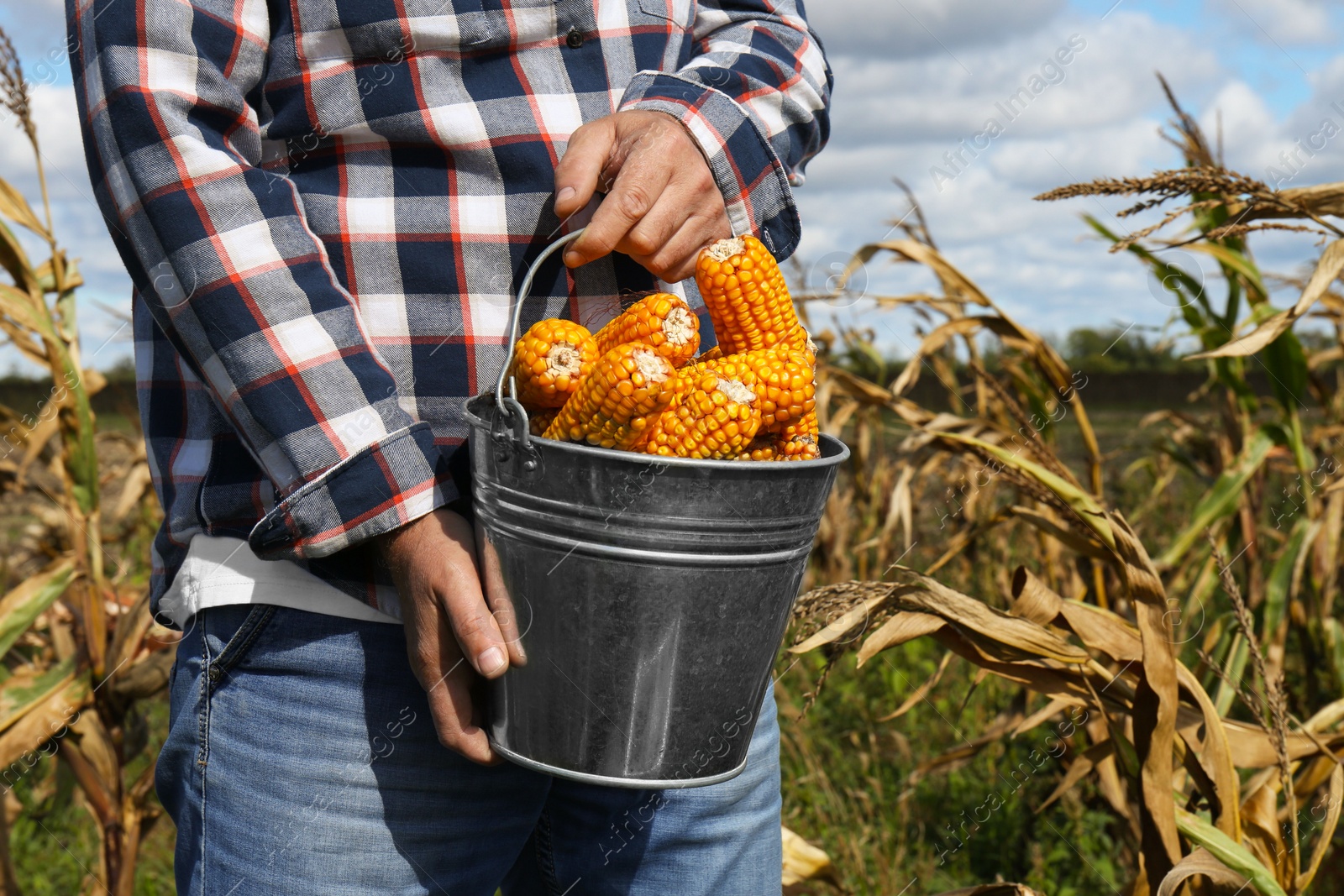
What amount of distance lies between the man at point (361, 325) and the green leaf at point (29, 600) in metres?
0.98

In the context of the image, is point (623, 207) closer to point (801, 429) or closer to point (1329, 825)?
point (801, 429)

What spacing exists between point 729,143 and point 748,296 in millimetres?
205

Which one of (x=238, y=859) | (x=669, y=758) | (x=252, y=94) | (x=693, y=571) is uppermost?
(x=252, y=94)

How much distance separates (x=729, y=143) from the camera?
1.06m

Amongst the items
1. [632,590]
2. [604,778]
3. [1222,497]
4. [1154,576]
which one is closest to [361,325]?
[632,590]

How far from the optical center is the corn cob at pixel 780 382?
0.91 meters

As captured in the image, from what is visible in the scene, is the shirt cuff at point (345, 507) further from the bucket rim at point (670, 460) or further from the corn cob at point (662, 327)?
the corn cob at point (662, 327)

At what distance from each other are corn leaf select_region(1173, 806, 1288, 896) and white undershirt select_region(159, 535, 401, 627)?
1.07 meters

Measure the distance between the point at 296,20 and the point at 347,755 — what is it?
2.38ft

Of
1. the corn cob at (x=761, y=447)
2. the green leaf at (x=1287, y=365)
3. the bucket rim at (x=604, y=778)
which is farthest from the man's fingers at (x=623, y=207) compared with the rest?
the green leaf at (x=1287, y=365)

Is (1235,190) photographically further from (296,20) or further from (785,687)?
(785,687)

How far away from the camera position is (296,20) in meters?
0.99

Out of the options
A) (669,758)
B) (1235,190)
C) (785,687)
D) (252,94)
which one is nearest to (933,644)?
(785,687)

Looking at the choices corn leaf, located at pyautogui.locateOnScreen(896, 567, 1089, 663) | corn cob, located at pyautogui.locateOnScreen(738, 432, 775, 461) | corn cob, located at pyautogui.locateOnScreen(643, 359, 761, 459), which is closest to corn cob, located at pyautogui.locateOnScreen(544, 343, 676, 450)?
corn cob, located at pyautogui.locateOnScreen(643, 359, 761, 459)
